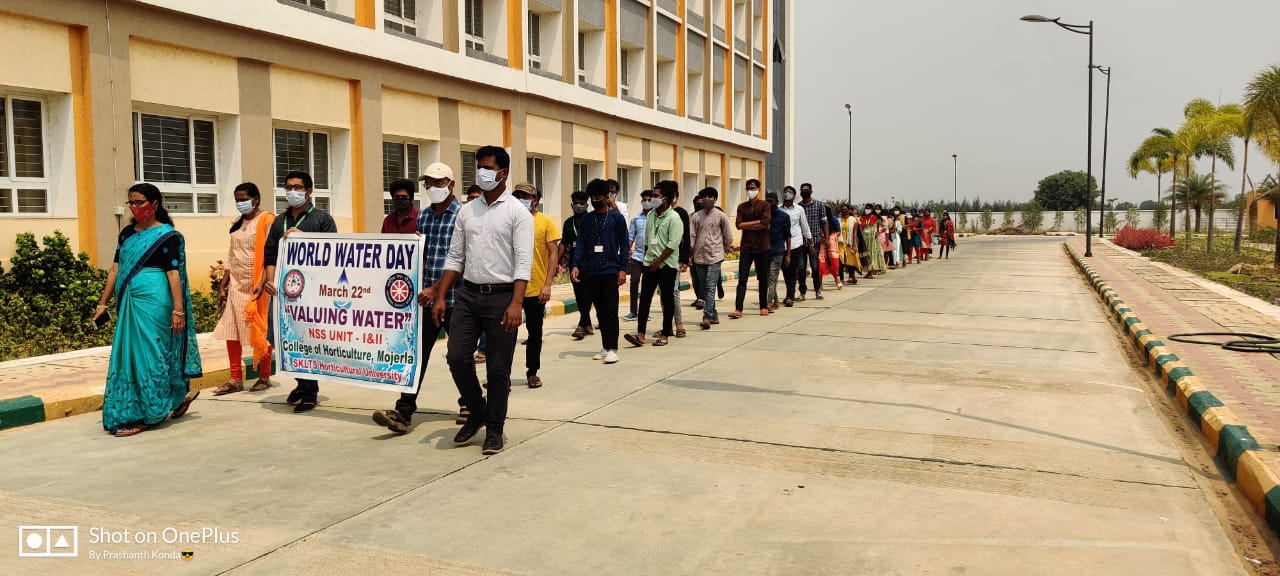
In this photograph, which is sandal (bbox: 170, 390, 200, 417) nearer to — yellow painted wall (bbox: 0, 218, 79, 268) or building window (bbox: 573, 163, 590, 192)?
yellow painted wall (bbox: 0, 218, 79, 268)

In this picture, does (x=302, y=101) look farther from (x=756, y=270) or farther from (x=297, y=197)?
(x=297, y=197)

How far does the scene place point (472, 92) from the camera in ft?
70.4

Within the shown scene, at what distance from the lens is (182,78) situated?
1422 cm

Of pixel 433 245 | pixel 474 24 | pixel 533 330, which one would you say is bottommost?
pixel 533 330

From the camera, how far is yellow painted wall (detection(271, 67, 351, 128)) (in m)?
16.1

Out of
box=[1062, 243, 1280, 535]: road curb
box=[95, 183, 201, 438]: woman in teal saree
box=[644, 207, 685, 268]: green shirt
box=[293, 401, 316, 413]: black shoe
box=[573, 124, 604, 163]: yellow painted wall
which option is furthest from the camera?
box=[573, 124, 604, 163]: yellow painted wall

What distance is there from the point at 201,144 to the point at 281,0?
114 inches

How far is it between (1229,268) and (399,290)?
2632 centimetres

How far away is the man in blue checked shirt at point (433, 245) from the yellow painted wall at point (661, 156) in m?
24.9

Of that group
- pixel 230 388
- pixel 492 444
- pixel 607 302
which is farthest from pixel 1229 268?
pixel 230 388

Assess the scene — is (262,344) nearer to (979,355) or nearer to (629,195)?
(979,355)

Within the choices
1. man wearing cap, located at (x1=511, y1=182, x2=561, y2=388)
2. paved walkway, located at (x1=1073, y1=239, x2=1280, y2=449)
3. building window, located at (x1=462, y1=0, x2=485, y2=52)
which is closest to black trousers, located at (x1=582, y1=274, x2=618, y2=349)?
man wearing cap, located at (x1=511, y1=182, x2=561, y2=388)

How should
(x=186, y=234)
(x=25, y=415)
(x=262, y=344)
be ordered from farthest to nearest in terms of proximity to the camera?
(x=186, y=234) → (x=262, y=344) → (x=25, y=415)

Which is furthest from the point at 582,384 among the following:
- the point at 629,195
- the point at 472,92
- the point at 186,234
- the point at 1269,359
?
the point at 629,195
